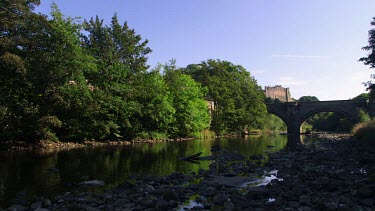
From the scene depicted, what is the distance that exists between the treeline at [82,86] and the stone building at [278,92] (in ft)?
318

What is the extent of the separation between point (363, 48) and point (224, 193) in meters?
23.0

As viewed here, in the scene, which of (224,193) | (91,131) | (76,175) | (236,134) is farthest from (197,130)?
(224,193)

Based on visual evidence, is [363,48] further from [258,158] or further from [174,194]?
[174,194]

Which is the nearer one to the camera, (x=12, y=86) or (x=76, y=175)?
(x=76, y=175)

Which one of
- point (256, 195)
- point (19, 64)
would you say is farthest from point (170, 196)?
point (19, 64)

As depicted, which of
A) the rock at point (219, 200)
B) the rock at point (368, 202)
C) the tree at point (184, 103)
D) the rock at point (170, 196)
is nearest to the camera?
the rock at point (368, 202)

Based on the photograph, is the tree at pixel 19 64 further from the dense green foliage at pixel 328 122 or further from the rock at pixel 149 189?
the dense green foliage at pixel 328 122

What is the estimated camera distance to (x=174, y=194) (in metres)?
10.5

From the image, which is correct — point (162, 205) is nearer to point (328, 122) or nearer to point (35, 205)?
point (35, 205)

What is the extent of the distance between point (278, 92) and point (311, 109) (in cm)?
8028

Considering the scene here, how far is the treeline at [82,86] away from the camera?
26.8 metres

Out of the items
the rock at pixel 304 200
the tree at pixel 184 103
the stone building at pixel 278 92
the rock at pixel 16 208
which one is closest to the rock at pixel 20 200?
the rock at pixel 16 208

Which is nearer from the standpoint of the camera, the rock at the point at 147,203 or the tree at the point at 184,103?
the rock at the point at 147,203

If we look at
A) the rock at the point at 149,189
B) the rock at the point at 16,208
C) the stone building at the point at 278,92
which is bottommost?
the rock at the point at 16,208
